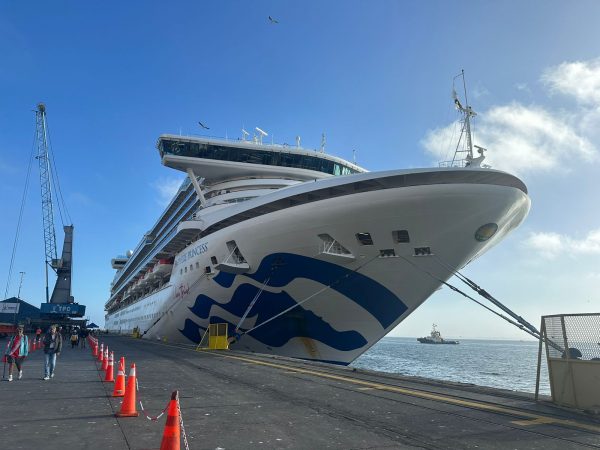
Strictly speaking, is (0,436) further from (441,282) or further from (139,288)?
(139,288)

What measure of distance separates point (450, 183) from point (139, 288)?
37677 millimetres

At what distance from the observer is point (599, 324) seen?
7.73 metres

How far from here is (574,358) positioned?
8.11 meters

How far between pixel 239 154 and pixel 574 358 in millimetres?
20361

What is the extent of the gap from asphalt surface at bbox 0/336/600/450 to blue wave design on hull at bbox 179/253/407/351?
22.2 ft

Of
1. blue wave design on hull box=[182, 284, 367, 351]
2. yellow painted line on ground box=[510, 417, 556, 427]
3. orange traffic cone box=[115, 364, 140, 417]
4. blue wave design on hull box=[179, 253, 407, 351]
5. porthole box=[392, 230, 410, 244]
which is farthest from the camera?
blue wave design on hull box=[182, 284, 367, 351]

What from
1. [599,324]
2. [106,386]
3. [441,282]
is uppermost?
[441,282]

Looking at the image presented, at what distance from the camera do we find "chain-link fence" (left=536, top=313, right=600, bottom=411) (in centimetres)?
777

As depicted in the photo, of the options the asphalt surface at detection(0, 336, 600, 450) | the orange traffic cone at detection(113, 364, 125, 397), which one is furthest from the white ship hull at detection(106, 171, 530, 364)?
the orange traffic cone at detection(113, 364, 125, 397)

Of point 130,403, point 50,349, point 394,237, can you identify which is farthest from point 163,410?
point 394,237

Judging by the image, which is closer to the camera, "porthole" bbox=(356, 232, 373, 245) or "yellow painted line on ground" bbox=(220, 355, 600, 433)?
"yellow painted line on ground" bbox=(220, 355, 600, 433)

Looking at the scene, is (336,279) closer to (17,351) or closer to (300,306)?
(300,306)

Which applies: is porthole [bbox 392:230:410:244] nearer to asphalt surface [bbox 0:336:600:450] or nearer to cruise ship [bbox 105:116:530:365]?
cruise ship [bbox 105:116:530:365]

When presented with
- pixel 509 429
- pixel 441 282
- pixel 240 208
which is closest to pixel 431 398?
pixel 509 429
